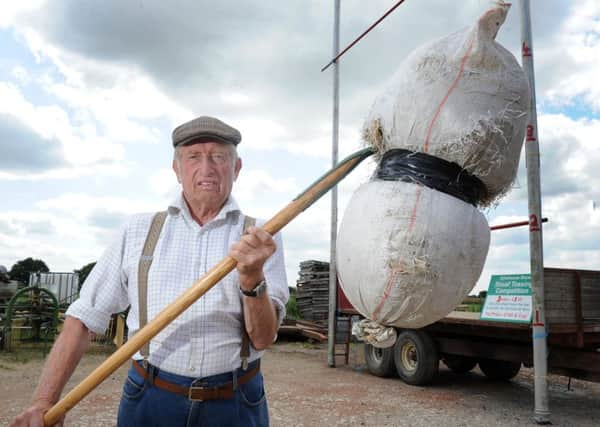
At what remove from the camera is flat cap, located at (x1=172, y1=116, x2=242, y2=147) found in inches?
75.2

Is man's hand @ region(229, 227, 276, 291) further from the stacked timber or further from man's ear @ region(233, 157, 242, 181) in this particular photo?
the stacked timber

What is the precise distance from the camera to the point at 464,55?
148cm

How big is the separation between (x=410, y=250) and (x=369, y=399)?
5.89 m

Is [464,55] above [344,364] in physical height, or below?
above

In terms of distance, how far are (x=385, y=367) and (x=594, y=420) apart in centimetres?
280

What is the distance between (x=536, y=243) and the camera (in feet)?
18.6

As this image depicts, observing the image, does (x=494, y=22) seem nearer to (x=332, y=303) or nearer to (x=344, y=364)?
(x=332, y=303)

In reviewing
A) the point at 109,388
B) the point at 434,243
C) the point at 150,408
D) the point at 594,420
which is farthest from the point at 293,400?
the point at 434,243

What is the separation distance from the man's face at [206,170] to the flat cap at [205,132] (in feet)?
0.07

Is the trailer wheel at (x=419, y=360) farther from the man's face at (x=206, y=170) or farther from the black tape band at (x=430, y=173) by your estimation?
the black tape band at (x=430, y=173)

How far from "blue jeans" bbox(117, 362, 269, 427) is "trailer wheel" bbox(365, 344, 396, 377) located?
6349mm

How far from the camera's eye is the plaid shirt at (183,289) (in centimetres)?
183

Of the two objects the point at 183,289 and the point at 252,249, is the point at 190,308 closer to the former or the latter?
the point at 183,289

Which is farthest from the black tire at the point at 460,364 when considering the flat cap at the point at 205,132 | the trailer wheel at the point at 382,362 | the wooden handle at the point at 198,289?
the wooden handle at the point at 198,289
